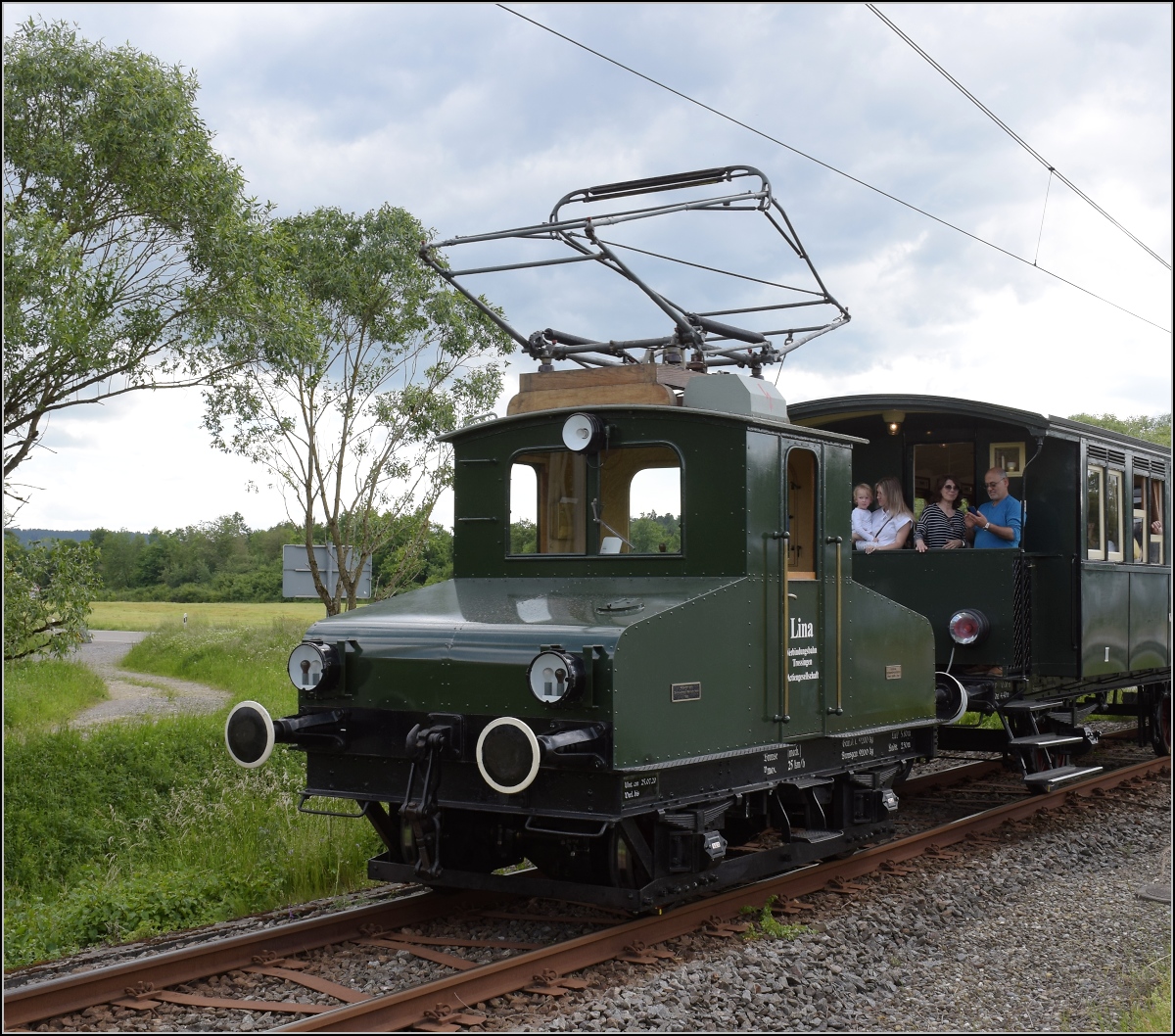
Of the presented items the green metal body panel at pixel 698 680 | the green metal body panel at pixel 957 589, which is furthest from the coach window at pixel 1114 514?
the green metal body panel at pixel 698 680

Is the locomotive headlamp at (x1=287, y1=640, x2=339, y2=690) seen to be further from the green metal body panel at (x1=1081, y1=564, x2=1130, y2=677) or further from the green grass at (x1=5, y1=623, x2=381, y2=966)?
the green metal body panel at (x1=1081, y1=564, x2=1130, y2=677)

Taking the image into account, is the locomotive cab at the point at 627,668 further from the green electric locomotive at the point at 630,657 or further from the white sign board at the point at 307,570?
the white sign board at the point at 307,570

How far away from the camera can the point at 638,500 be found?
7262 mm

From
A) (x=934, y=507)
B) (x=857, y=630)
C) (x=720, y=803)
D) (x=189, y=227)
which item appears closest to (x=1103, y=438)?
(x=934, y=507)

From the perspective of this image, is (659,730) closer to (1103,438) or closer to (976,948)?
(976,948)

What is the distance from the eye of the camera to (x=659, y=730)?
6211 mm

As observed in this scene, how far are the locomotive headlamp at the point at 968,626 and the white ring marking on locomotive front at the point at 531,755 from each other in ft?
18.0

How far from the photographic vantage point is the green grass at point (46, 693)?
59.2 feet

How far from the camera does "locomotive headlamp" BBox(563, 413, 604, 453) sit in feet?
23.3

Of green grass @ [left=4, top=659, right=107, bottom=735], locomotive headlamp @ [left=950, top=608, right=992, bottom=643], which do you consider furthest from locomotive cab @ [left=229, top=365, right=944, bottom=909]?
green grass @ [left=4, top=659, right=107, bottom=735]

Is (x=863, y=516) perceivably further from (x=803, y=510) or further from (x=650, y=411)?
(x=650, y=411)

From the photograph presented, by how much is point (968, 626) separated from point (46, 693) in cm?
1610

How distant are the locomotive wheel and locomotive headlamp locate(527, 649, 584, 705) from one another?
1028cm

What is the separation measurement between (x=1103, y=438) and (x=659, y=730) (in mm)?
7056
